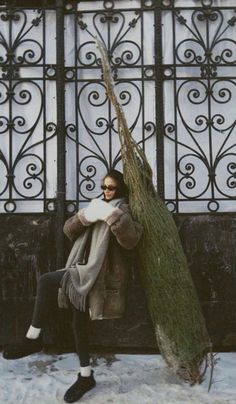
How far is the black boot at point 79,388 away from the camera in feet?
11.0

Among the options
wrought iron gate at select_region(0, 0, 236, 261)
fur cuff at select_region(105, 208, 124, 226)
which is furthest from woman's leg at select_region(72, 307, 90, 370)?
wrought iron gate at select_region(0, 0, 236, 261)

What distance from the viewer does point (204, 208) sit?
436 cm

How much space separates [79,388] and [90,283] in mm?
726

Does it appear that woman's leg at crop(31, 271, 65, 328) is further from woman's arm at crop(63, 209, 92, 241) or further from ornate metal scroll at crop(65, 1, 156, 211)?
ornate metal scroll at crop(65, 1, 156, 211)

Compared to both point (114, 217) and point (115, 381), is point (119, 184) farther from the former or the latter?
point (115, 381)

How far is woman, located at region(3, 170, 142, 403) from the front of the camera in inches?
136

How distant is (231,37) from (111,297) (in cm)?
258

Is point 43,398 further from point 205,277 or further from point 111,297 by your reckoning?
point 205,277

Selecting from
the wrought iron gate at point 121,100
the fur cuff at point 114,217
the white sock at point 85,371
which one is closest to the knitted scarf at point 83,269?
the fur cuff at point 114,217

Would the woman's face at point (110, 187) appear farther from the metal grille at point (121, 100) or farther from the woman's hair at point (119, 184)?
the metal grille at point (121, 100)

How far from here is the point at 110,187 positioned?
3719mm

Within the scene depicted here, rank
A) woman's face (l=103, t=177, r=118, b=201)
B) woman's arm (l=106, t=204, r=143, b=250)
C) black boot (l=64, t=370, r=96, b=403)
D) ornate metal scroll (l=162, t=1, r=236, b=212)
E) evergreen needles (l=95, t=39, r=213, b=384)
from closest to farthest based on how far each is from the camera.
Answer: black boot (l=64, t=370, r=96, b=403)
woman's arm (l=106, t=204, r=143, b=250)
evergreen needles (l=95, t=39, r=213, b=384)
woman's face (l=103, t=177, r=118, b=201)
ornate metal scroll (l=162, t=1, r=236, b=212)

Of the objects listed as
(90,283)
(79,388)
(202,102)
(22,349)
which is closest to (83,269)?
(90,283)

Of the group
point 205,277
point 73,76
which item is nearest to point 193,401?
point 205,277
